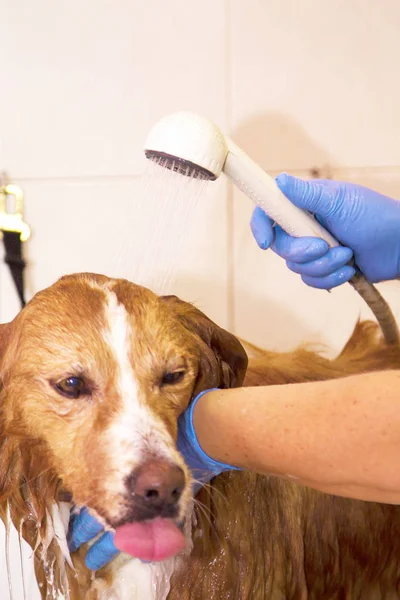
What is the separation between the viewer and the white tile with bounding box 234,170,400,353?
1348 mm

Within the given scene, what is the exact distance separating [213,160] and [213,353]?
0.92ft

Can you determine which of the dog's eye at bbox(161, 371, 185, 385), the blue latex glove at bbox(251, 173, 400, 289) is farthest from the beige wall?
the dog's eye at bbox(161, 371, 185, 385)

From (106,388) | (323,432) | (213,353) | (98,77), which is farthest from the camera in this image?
(98,77)

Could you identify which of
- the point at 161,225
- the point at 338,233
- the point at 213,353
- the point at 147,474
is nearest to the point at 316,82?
the point at 338,233

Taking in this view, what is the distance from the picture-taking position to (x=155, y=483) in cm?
66

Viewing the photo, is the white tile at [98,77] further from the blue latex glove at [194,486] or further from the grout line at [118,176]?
the blue latex glove at [194,486]

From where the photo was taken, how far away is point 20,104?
1.26 m

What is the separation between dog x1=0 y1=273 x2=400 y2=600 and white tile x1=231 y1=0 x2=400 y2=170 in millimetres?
463

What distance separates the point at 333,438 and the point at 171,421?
9.1 inches

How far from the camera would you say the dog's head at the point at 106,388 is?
2.25ft

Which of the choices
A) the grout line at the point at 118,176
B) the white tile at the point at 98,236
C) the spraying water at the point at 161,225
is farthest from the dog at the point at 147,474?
the grout line at the point at 118,176

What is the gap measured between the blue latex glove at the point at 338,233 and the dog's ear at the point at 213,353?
16cm

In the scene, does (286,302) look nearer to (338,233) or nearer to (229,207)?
(229,207)

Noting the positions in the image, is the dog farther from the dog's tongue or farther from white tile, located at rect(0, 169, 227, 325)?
white tile, located at rect(0, 169, 227, 325)
